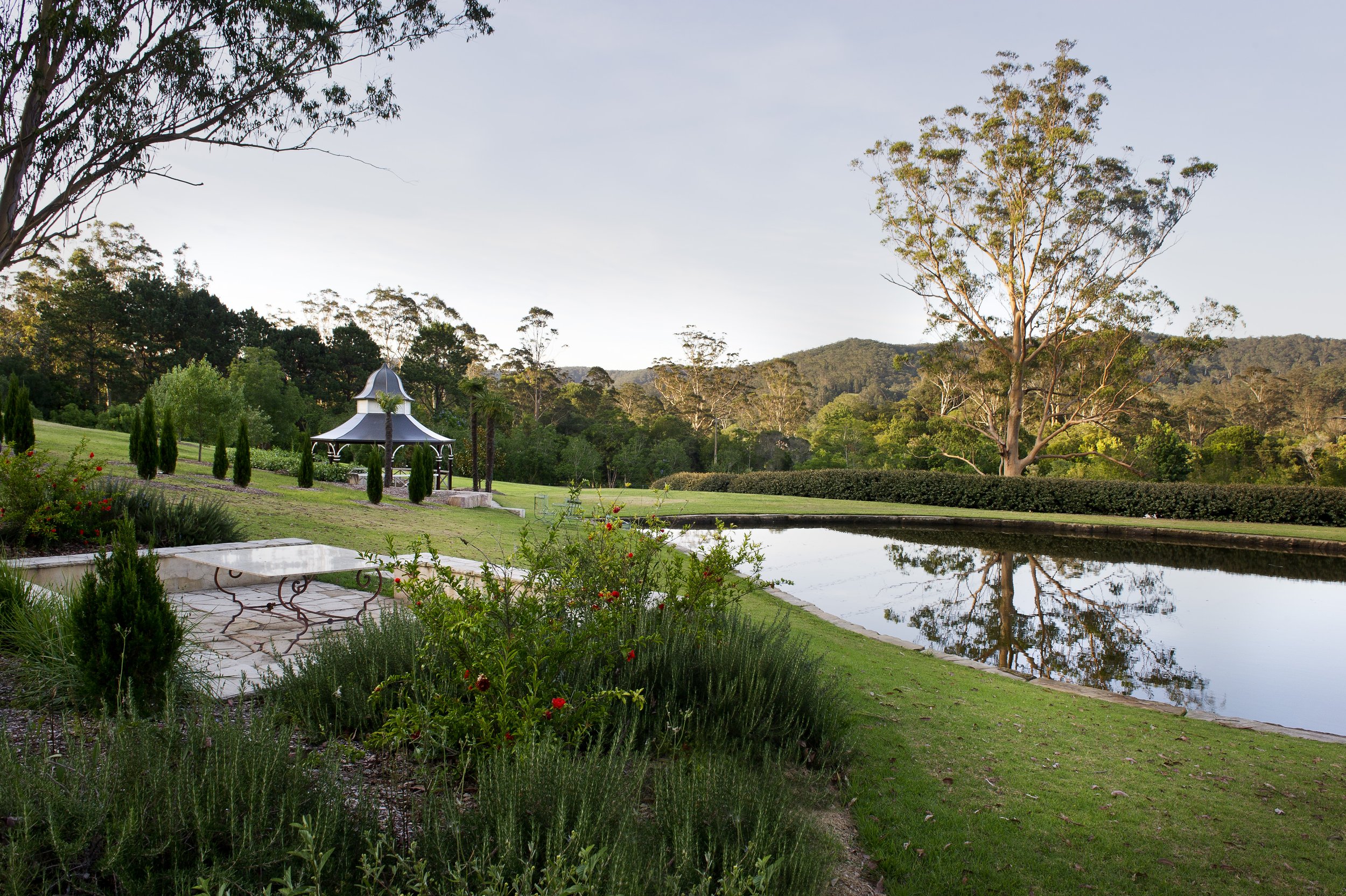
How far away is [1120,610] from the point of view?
28.6ft

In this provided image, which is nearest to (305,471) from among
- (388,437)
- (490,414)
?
(388,437)

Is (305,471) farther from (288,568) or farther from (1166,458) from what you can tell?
(1166,458)

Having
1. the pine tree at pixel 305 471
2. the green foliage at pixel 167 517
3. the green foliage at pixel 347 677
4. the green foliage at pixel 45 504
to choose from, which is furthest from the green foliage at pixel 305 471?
the green foliage at pixel 347 677

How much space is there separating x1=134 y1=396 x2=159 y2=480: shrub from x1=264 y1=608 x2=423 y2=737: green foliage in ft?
31.9

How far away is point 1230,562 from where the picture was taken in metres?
12.6

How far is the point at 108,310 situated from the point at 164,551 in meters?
38.3

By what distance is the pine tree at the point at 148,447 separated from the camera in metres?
10.9

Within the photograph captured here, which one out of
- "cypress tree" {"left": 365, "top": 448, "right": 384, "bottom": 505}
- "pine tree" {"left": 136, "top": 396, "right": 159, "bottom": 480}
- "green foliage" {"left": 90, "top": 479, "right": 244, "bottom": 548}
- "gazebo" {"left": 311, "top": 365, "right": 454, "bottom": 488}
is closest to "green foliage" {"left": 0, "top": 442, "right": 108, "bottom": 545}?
"green foliage" {"left": 90, "top": 479, "right": 244, "bottom": 548}

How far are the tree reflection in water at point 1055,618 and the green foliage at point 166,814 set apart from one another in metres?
5.68

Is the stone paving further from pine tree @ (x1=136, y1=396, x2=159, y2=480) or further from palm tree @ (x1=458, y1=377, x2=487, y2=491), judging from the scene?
palm tree @ (x1=458, y1=377, x2=487, y2=491)

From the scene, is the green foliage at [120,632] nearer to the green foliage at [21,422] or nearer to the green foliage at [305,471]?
the green foliage at [21,422]

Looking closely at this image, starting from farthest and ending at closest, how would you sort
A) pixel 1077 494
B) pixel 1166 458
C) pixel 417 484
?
pixel 1166 458, pixel 1077 494, pixel 417 484

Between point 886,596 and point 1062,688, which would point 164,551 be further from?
point 886,596

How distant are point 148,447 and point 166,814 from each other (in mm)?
11576
